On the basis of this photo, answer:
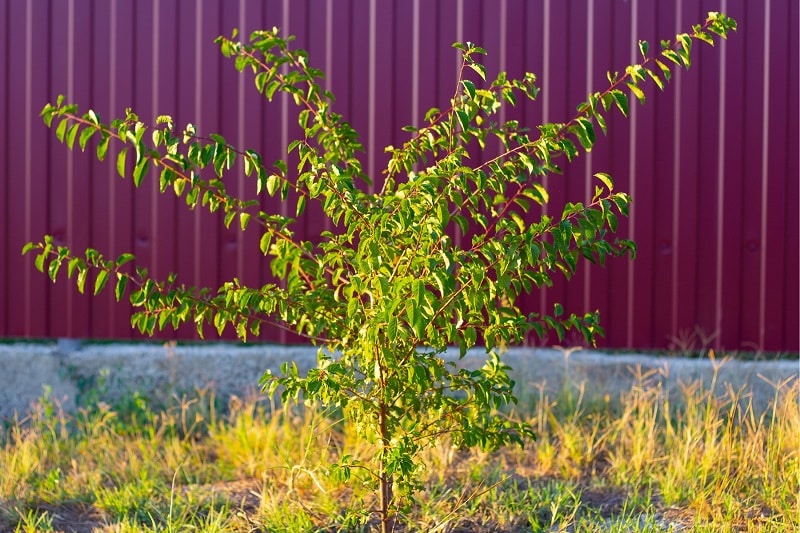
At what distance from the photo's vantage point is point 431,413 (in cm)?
320

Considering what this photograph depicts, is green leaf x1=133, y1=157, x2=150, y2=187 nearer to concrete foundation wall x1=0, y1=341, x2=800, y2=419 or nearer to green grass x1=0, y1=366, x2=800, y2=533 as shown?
green grass x1=0, y1=366, x2=800, y2=533

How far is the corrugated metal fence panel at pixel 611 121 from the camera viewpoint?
4887mm

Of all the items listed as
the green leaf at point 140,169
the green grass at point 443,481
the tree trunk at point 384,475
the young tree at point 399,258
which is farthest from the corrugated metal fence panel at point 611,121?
the green leaf at point 140,169

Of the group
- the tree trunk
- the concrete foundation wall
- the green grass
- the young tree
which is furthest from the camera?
the concrete foundation wall

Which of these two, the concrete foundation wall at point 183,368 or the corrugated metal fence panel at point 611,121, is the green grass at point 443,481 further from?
the corrugated metal fence panel at point 611,121

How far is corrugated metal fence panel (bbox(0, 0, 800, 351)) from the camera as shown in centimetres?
489

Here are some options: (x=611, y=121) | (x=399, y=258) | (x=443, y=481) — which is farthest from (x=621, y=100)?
(x=611, y=121)

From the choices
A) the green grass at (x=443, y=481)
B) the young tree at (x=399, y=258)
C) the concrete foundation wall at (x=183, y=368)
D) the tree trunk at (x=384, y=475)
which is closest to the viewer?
the young tree at (x=399, y=258)

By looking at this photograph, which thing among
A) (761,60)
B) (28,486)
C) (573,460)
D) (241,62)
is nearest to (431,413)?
(573,460)

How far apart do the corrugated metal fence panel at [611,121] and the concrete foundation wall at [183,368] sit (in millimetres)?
156

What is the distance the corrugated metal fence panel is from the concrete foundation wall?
16 centimetres

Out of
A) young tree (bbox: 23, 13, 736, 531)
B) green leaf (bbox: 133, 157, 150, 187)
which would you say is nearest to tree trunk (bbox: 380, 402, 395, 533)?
young tree (bbox: 23, 13, 736, 531)

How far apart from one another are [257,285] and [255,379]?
1.69 ft

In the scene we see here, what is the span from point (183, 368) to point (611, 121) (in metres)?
2.70
